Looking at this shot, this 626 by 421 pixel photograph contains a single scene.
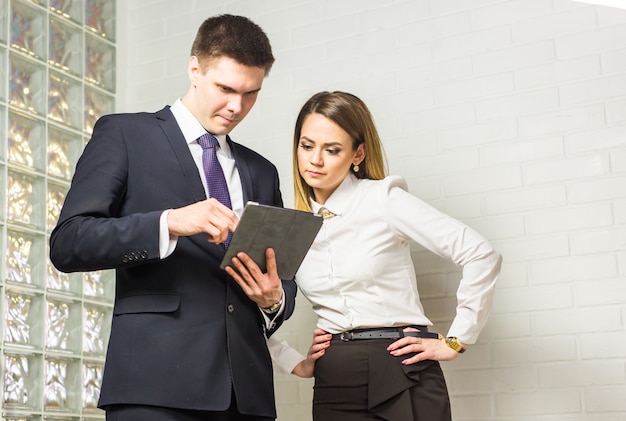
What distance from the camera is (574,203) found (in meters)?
3.29

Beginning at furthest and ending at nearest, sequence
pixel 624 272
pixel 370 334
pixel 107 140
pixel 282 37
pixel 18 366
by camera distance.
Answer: pixel 282 37
pixel 18 366
pixel 624 272
pixel 370 334
pixel 107 140

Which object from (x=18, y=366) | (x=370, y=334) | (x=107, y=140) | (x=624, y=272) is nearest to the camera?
(x=107, y=140)

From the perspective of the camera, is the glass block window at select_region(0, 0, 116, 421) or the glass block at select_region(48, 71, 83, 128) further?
the glass block at select_region(48, 71, 83, 128)

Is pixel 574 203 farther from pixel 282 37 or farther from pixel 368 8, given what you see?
pixel 282 37

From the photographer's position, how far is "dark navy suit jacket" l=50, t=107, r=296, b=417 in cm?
199

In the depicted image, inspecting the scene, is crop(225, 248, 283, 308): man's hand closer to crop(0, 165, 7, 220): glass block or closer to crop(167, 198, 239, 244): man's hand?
crop(167, 198, 239, 244): man's hand

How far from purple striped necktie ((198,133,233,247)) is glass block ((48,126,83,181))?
1.65m

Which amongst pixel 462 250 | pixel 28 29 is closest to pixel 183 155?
pixel 462 250

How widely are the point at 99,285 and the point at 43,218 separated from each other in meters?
0.45

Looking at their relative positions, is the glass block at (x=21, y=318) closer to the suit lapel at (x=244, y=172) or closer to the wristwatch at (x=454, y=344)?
the suit lapel at (x=244, y=172)

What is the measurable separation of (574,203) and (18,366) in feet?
7.27

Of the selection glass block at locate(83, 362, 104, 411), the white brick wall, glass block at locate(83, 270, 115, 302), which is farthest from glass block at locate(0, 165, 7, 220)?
the white brick wall

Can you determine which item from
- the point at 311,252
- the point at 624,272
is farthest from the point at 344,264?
the point at 624,272

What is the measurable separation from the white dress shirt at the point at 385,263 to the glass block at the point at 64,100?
1.59 metres
